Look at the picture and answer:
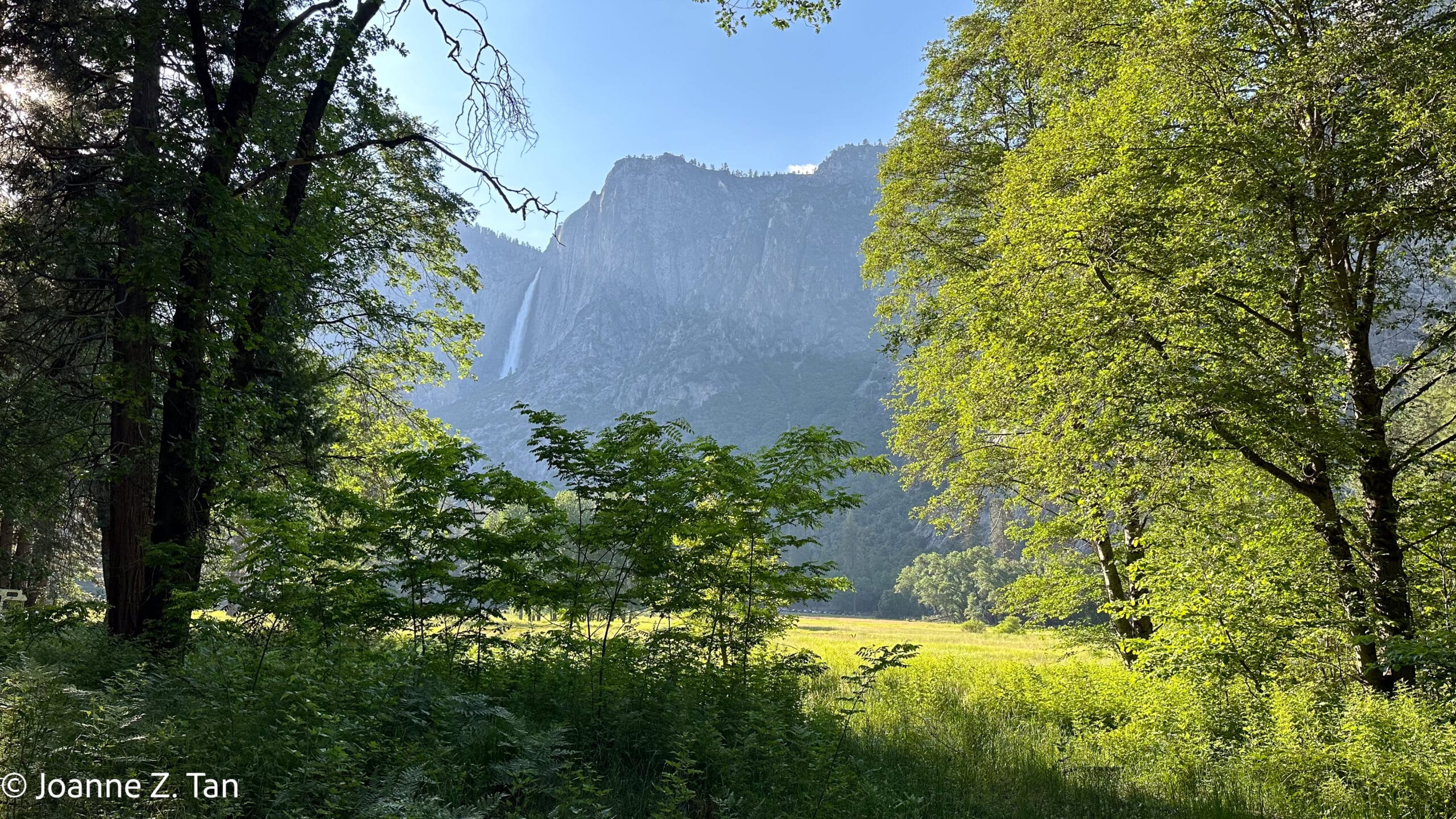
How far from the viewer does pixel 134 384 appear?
728cm

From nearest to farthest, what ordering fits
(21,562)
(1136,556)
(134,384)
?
(134,384), (1136,556), (21,562)

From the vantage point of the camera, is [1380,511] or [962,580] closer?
[1380,511]

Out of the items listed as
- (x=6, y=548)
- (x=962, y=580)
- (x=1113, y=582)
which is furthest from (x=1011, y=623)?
(x=962, y=580)

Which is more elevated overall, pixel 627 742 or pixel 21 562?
pixel 21 562

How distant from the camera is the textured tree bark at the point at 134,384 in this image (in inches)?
266

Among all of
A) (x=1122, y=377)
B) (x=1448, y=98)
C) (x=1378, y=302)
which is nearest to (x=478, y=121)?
(x=1122, y=377)

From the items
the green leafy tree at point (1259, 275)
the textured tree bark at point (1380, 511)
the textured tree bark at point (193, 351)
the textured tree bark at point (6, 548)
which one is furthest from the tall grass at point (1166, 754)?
the textured tree bark at point (6, 548)

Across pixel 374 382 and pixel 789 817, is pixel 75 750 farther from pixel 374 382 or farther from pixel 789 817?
pixel 374 382

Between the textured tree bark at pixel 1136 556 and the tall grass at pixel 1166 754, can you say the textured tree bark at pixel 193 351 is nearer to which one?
the tall grass at pixel 1166 754

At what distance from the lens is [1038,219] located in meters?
9.18

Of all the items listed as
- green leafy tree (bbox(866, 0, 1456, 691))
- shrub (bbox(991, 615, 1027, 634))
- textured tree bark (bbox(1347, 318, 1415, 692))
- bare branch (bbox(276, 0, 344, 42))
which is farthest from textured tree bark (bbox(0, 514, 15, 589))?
shrub (bbox(991, 615, 1027, 634))

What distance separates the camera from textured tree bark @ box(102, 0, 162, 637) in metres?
6.75

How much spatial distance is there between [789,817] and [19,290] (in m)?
11.0

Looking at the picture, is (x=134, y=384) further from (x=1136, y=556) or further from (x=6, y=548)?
(x=1136, y=556)
